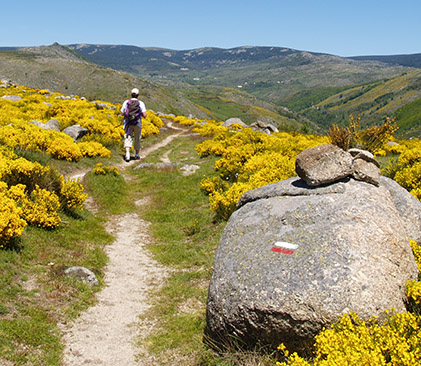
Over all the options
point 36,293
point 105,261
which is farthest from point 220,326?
point 105,261

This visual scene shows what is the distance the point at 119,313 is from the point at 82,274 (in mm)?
1493

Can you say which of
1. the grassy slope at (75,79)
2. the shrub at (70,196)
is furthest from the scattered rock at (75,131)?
the grassy slope at (75,79)

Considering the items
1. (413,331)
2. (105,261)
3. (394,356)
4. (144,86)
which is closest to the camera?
(394,356)

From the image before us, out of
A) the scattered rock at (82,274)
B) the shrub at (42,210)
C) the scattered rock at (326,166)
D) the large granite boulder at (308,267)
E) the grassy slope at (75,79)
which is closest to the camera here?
the large granite boulder at (308,267)

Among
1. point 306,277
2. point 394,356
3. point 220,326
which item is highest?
point 306,277

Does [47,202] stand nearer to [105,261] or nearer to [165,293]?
[105,261]

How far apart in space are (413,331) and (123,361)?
466 cm

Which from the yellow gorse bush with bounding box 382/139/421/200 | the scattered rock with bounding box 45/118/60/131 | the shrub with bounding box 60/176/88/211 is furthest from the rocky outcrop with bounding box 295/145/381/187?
the scattered rock with bounding box 45/118/60/131

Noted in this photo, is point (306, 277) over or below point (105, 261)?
over

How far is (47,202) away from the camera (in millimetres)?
10641

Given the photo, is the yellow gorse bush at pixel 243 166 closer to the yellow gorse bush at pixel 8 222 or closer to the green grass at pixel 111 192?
the green grass at pixel 111 192

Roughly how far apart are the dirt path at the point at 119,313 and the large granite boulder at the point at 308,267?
1.66 meters

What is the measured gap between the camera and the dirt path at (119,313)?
6207 mm

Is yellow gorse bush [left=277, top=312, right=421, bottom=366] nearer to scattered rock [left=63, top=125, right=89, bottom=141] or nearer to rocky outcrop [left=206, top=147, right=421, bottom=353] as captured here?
rocky outcrop [left=206, top=147, right=421, bottom=353]
